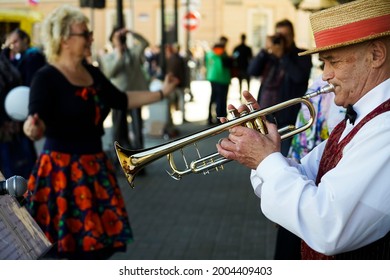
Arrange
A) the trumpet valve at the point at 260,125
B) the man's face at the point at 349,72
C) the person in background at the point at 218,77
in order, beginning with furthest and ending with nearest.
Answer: the person in background at the point at 218,77, the trumpet valve at the point at 260,125, the man's face at the point at 349,72

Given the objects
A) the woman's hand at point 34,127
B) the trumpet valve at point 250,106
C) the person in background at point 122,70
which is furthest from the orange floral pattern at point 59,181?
the person in background at point 122,70

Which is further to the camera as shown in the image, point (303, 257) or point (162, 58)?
point (162, 58)

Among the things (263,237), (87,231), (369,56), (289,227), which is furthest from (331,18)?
(263,237)

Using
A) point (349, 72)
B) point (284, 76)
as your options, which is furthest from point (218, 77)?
point (349, 72)

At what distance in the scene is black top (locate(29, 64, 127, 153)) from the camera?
464cm

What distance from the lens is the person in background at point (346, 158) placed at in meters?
2.19

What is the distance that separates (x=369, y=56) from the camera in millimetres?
2443

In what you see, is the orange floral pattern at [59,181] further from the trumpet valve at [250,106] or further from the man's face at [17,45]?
the man's face at [17,45]

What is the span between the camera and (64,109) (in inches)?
184

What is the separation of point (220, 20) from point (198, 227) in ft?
110

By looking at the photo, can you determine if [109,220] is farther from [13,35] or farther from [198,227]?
[13,35]

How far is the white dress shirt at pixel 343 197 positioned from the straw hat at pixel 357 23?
27 centimetres

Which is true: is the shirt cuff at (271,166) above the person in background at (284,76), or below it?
above

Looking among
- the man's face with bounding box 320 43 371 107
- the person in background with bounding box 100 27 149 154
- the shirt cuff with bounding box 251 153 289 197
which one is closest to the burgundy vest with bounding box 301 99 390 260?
the man's face with bounding box 320 43 371 107
